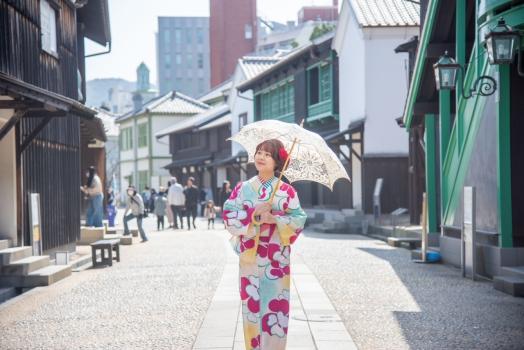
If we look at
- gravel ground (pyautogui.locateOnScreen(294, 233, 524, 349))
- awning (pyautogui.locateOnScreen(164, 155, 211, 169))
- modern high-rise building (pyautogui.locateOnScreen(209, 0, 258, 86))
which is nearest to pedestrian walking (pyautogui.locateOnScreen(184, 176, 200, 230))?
gravel ground (pyautogui.locateOnScreen(294, 233, 524, 349))

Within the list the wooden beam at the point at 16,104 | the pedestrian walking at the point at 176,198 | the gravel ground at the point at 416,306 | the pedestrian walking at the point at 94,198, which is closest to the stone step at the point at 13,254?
the wooden beam at the point at 16,104

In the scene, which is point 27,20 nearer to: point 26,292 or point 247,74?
point 26,292

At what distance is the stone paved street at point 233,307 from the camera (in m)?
7.08

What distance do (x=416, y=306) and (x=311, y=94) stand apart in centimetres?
2334

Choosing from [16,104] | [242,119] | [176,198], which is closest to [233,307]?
[16,104]

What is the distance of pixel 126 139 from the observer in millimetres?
65625

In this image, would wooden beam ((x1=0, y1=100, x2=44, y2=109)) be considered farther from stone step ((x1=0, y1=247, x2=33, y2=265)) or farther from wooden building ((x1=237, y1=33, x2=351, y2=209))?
wooden building ((x1=237, y1=33, x2=351, y2=209))

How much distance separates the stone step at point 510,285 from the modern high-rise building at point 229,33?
5864 cm

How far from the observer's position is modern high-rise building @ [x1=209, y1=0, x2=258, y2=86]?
223 feet

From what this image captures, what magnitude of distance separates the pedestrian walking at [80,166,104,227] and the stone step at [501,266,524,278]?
11.4 m

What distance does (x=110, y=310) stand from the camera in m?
8.98

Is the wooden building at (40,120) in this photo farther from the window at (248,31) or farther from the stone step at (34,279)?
the window at (248,31)

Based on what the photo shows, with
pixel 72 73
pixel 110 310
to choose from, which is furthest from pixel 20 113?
pixel 72 73

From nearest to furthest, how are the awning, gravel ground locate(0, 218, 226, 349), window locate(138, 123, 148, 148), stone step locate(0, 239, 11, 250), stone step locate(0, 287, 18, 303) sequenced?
gravel ground locate(0, 218, 226, 349)
stone step locate(0, 287, 18, 303)
stone step locate(0, 239, 11, 250)
the awning
window locate(138, 123, 148, 148)
